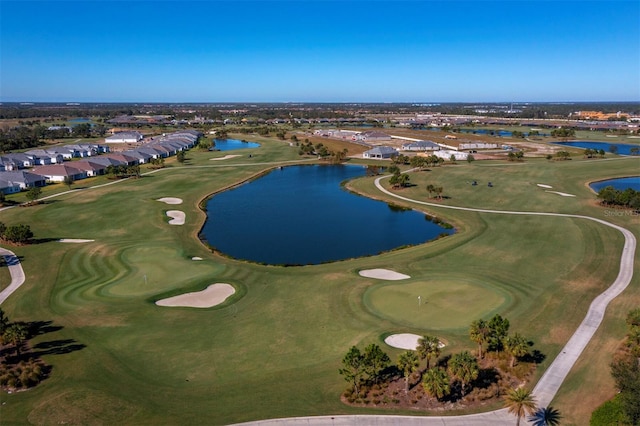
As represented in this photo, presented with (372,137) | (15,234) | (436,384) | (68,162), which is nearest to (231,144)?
(372,137)

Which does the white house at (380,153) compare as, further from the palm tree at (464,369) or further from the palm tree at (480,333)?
the palm tree at (464,369)

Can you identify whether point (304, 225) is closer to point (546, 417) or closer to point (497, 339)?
point (497, 339)

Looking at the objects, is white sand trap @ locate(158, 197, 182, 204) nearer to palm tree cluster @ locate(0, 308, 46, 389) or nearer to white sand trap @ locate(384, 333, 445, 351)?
palm tree cluster @ locate(0, 308, 46, 389)

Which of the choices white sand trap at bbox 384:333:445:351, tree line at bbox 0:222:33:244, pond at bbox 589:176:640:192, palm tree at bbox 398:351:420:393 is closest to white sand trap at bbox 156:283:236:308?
white sand trap at bbox 384:333:445:351

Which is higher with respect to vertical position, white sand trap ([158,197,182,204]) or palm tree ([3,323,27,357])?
white sand trap ([158,197,182,204])

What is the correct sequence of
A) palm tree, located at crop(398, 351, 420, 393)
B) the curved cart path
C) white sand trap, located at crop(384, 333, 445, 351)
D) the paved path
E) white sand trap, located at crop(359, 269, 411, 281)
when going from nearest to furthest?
the curved cart path, palm tree, located at crop(398, 351, 420, 393), white sand trap, located at crop(384, 333, 445, 351), the paved path, white sand trap, located at crop(359, 269, 411, 281)
